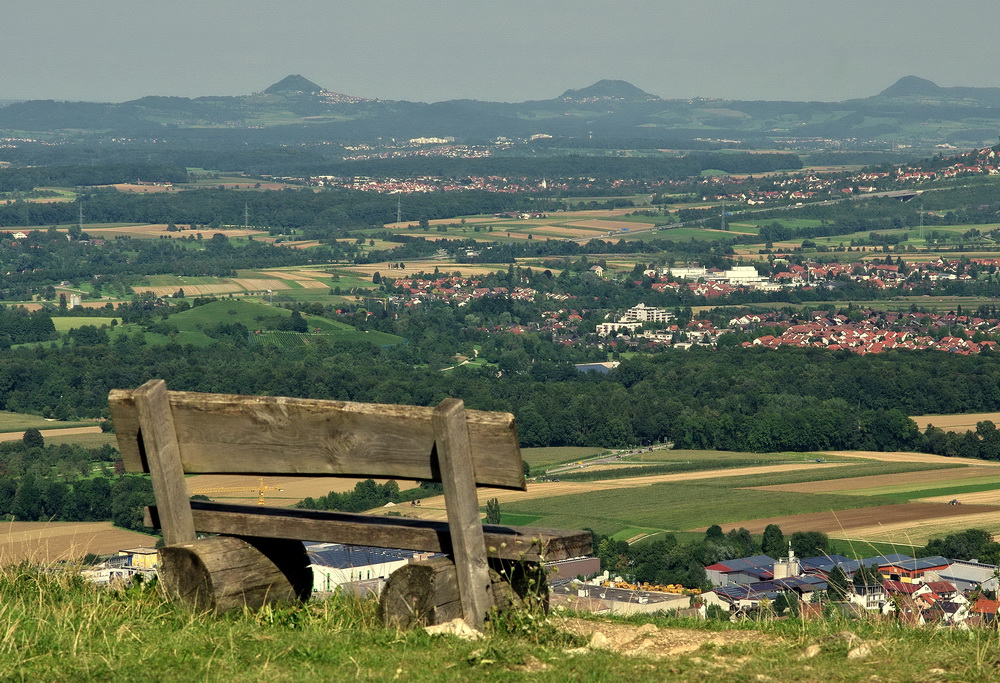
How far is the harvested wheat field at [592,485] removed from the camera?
3676 cm

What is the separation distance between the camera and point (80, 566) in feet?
20.7

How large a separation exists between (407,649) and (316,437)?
2.77ft

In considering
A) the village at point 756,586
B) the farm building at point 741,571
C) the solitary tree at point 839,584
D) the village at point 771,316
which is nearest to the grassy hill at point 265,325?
the village at point 771,316

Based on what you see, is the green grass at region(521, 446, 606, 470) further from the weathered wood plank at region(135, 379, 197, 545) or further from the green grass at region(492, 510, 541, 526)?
the weathered wood plank at region(135, 379, 197, 545)

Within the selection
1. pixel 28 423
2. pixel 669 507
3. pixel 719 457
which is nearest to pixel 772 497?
pixel 669 507

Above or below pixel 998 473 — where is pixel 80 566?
above

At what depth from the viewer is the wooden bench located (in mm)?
4953

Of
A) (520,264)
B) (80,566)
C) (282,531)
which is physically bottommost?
(520,264)

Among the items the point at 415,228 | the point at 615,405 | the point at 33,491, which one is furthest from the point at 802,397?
the point at 415,228

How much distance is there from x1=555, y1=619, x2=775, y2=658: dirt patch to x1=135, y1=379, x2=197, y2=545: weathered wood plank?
60.8 inches

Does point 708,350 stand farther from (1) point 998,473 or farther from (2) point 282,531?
(2) point 282,531

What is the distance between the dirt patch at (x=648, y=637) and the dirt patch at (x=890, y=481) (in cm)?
3589

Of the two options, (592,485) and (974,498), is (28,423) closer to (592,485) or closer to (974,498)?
(592,485)

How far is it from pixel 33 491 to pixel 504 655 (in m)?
36.8
